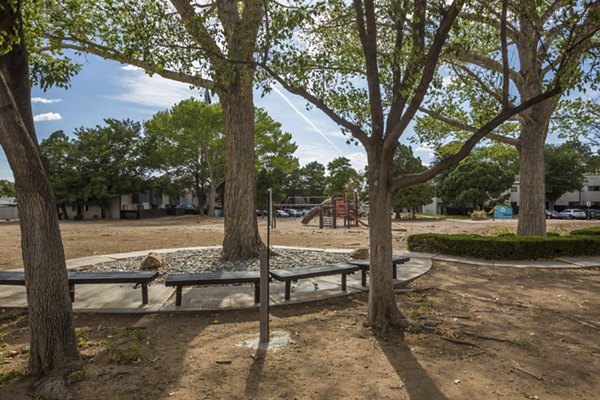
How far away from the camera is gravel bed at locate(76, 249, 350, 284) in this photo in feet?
26.3

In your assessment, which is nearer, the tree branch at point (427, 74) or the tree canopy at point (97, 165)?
the tree branch at point (427, 74)

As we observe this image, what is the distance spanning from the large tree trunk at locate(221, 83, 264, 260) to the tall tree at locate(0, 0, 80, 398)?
17.2ft

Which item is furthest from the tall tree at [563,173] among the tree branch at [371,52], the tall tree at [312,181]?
the tree branch at [371,52]

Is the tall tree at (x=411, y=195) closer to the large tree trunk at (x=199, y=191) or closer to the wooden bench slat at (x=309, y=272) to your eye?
the large tree trunk at (x=199, y=191)

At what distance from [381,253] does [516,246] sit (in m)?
6.98

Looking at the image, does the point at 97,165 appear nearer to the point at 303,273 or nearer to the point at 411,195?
the point at 411,195

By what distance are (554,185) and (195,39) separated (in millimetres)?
57912

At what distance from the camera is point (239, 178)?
348 inches

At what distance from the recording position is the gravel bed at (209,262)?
802 centimetres

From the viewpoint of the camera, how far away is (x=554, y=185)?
51281 millimetres

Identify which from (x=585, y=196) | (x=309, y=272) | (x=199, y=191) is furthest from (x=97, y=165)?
(x=585, y=196)

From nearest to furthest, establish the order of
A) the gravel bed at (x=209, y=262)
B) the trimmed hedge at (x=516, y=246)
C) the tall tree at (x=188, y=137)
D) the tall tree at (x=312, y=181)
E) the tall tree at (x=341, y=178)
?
the gravel bed at (x=209, y=262)
the trimmed hedge at (x=516, y=246)
the tall tree at (x=188, y=137)
the tall tree at (x=341, y=178)
the tall tree at (x=312, y=181)

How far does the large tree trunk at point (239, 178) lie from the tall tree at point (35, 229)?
17.2ft

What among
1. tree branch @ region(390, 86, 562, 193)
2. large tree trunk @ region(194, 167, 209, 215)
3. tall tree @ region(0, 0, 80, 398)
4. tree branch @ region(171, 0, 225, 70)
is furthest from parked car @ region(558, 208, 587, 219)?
tall tree @ region(0, 0, 80, 398)
